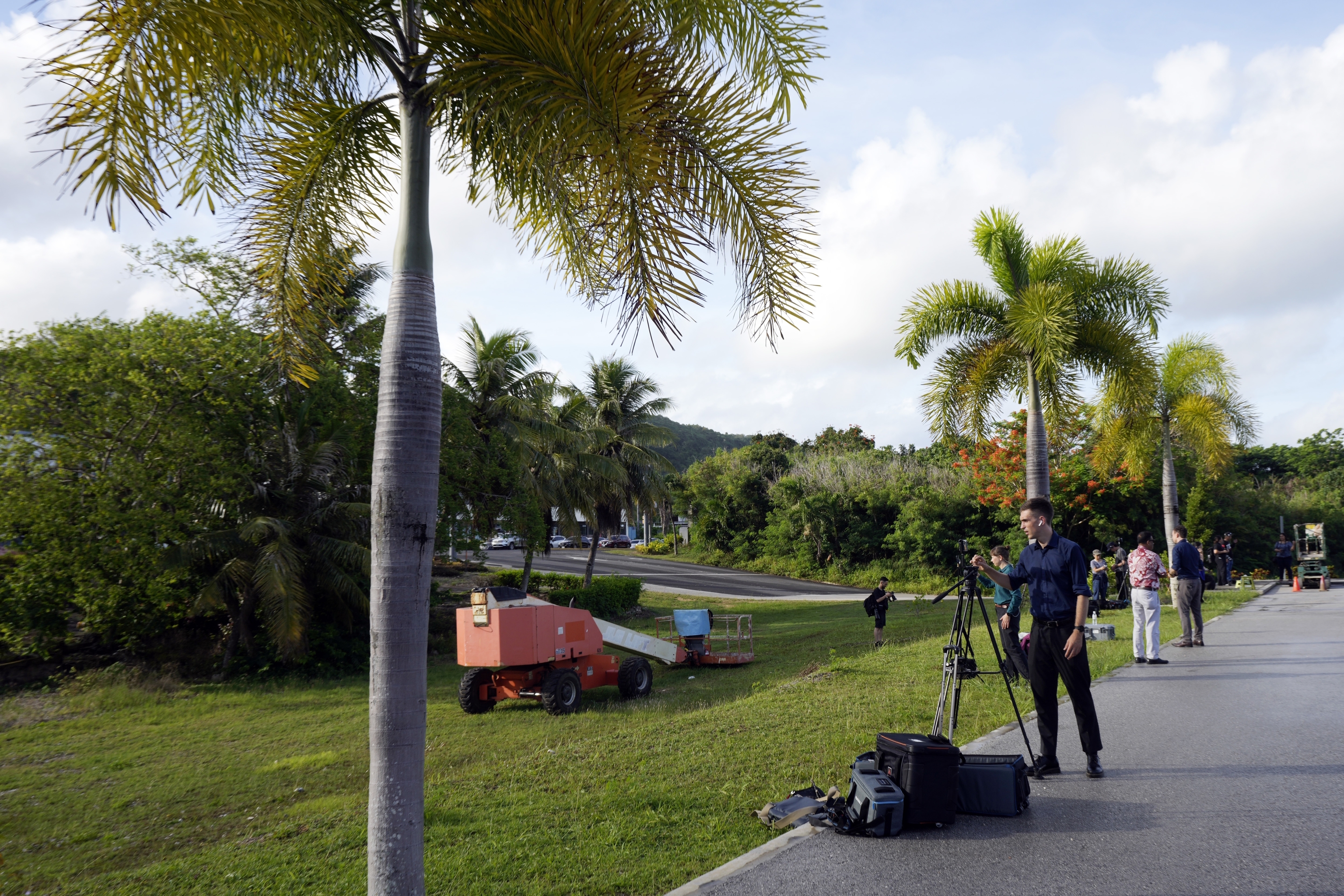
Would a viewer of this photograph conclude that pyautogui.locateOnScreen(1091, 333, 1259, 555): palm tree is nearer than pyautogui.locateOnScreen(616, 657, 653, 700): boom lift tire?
No

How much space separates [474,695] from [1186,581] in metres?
11.5

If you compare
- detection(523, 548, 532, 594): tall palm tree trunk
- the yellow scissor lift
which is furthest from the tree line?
the yellow scissor lift

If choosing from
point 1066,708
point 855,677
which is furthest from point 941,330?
point 1066,708

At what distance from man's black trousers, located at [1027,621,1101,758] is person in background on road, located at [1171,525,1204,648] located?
7.89 m

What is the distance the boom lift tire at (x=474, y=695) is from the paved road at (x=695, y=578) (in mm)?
21500

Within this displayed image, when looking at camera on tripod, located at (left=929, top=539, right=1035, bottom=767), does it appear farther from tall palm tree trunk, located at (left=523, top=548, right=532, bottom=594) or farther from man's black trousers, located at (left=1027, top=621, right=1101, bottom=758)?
tall palm tree trunk, located at (left=523, top=548, right=532, bottom=594)

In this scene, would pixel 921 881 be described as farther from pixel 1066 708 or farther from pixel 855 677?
pixel 855 677

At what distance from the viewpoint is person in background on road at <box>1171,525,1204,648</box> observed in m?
12.3

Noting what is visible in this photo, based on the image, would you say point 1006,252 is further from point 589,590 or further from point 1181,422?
point 589,590

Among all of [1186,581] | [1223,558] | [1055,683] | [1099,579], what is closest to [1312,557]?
[1223,558]

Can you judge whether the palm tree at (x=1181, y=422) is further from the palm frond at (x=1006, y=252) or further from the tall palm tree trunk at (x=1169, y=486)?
the palm frond at (x=1006, y=252)

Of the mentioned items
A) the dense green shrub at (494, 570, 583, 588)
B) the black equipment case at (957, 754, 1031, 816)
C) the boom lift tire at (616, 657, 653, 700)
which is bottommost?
the boom lift tire at (616, 657, 653, 700)

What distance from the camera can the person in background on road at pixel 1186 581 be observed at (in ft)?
40.4

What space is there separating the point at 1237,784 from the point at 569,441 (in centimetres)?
2442
